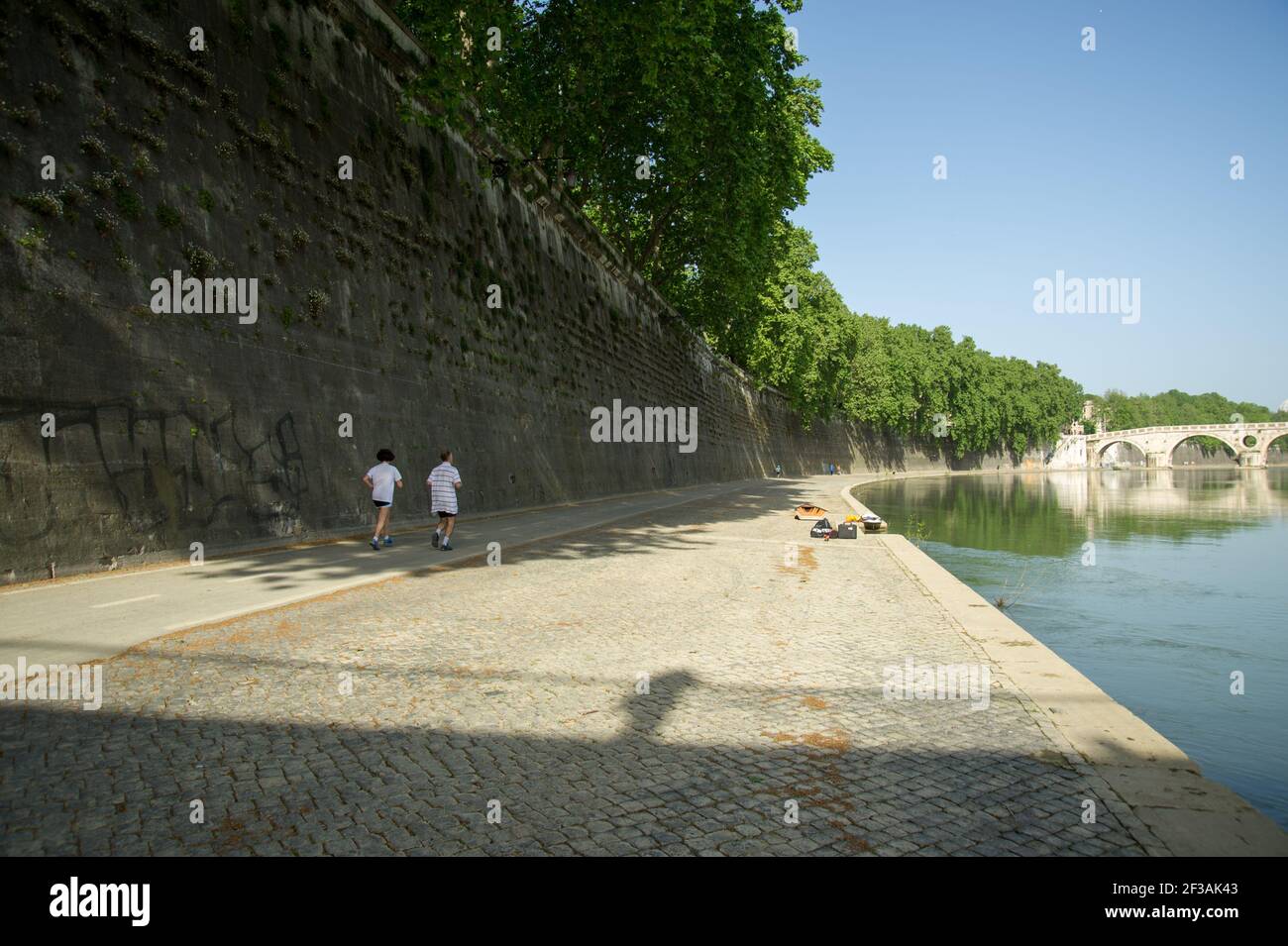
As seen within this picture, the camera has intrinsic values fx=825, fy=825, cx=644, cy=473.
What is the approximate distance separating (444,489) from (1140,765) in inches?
426

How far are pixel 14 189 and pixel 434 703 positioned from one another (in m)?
8.48

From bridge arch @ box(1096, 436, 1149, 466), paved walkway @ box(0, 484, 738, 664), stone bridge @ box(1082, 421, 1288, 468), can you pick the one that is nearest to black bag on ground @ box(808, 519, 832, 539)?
paved walkway @ box(0, 484, 738, 664)

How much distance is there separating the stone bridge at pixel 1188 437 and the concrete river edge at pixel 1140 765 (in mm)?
132542

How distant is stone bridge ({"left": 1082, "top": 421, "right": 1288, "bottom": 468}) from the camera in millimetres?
113312

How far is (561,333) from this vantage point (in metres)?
26.7

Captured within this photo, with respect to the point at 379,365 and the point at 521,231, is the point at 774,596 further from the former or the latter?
the point at 521,231

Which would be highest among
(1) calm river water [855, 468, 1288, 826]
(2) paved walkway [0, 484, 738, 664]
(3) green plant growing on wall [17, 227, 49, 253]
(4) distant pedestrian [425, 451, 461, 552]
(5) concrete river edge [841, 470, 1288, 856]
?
(3) green plant growing on wall [17, 227, 49, 253]

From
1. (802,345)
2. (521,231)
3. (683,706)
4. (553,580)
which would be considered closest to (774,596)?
(553,580)

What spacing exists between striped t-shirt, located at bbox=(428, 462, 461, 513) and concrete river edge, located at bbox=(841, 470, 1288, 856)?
339 inches

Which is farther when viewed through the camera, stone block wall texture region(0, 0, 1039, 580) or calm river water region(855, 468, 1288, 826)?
stone block wall texture region(0, 0, 1039, 580)

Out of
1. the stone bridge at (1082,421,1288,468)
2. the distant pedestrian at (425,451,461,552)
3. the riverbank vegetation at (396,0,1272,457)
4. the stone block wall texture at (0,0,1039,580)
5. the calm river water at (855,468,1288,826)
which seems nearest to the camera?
the calm river water at (855,468,1288,826)

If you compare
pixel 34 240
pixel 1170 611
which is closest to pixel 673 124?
pixel 34 240

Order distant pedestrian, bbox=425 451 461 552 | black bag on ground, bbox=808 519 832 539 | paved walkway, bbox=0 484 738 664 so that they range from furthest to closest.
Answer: black bag on ground, bbox=808 519 832 539, distant pedestrian, bbox=425 451 461 552, paved walkway, bbox=0 484 738 664

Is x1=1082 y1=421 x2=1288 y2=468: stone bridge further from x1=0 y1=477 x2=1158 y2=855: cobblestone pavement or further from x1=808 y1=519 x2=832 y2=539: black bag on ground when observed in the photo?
x1=0 y1=477 x2=1158 y2=855: cobblestone pavement
